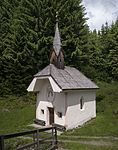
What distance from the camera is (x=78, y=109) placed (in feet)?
78.7

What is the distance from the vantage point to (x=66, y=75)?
24812mm

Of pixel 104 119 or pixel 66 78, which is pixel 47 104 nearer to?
pixel 66 78

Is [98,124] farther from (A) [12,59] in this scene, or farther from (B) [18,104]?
(A) [12,59]

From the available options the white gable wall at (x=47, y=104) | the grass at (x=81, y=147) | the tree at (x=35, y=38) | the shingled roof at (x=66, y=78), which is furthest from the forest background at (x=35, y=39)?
the grass at (x=81, y=147)

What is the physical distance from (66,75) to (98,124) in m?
5.28

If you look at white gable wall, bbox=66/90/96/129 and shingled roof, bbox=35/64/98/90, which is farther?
white gable wall, bbox=66/90/96/129

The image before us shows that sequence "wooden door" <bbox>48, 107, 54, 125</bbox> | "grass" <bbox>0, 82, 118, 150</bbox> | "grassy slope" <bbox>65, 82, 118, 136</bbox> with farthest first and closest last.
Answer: "wooden door" <bbox>48, 107, 54, 125</bbox> → "grassy slope" <bbox>65, 82, 118, 136</bbox> → "grass" <bbox>0, 82, 118, 150</bbox>

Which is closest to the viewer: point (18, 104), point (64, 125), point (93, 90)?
point (64, 125)

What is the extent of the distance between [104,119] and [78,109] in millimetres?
3040

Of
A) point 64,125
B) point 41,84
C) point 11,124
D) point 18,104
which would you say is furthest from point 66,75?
point 18,104

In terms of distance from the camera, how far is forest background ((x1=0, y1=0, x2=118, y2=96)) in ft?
124

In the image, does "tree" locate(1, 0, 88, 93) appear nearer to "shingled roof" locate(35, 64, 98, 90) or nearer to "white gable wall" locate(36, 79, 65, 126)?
"white gable wall" locate(36, 79, 65, 126)

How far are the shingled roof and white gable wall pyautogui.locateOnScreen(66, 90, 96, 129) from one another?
2.09 ft

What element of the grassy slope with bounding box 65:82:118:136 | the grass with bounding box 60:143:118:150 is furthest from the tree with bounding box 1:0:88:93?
the grass with bounding box 60:143:118:150
